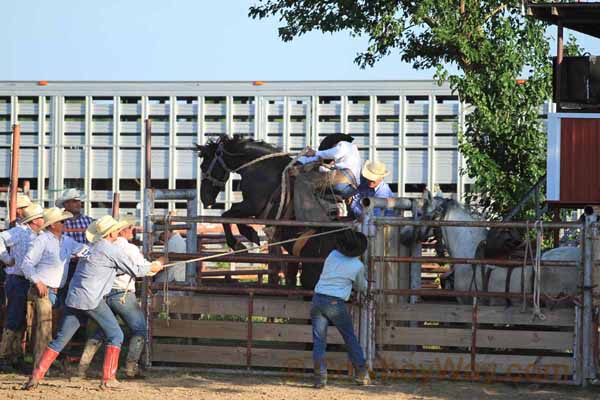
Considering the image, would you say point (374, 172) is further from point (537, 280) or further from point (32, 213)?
point (32, 213)

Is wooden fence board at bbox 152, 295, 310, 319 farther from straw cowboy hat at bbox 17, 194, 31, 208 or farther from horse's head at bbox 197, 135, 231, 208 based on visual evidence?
horse's head at bbox 197, 135, 231, 208

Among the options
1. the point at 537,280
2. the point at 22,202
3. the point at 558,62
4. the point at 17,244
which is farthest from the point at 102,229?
the point at 558,62

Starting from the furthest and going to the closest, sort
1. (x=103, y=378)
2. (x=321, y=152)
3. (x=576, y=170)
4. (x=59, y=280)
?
(x=576, y=170) < (x=321, y=152) < (x=59, y=280) < (x=103, y=378)

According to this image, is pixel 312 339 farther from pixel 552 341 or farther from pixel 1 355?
pixel 1 355

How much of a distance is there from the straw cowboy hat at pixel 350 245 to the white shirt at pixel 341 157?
97.9 inches

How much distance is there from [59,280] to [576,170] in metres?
7.30

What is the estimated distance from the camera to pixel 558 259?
10586 millimetres

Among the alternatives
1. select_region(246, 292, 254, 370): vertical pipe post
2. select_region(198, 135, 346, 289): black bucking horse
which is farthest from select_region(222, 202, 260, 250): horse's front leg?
select_region(246, 292, 254, 370): vertical pipe post

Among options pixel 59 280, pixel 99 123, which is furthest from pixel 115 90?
pixel 59 280

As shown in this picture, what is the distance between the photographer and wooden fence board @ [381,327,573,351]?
9.81m

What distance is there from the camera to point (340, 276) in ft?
31.1

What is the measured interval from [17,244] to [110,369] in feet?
6.28

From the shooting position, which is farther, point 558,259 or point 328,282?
point 558,259

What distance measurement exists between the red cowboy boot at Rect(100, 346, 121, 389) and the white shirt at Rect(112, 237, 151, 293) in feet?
2.04
